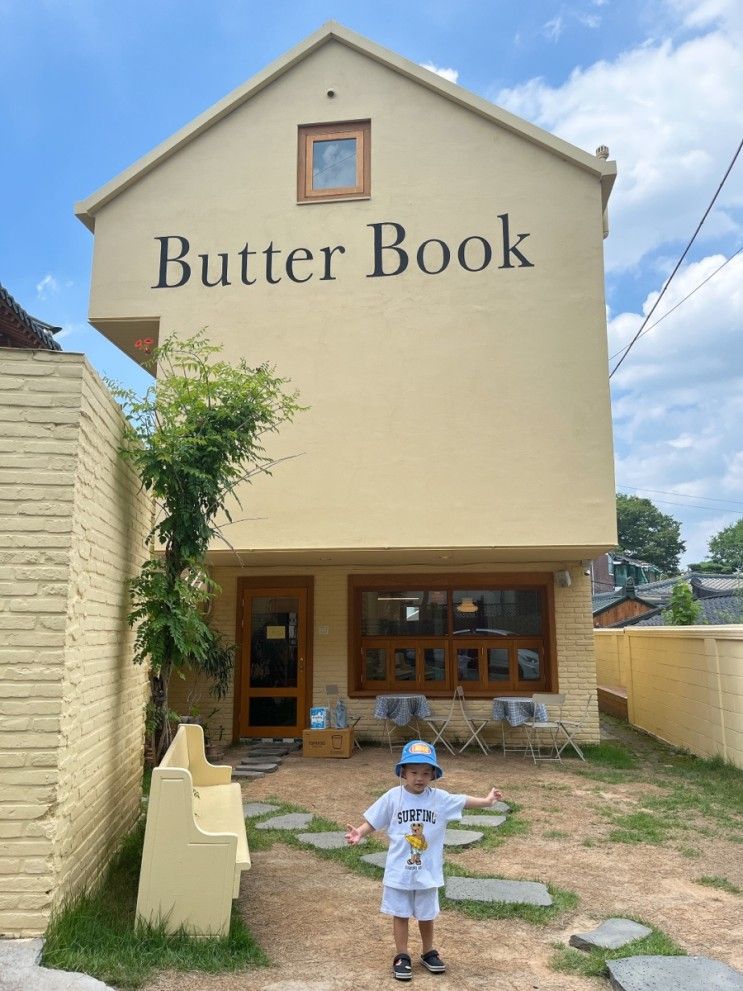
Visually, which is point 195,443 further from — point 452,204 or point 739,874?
point 452,204

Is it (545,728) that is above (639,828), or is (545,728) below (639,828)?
above

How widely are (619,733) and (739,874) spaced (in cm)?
786

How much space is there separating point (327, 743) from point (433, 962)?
646 cm

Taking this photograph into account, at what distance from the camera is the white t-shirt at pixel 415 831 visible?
3.73 m

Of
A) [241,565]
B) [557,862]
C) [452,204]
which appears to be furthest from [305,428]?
[557,862]

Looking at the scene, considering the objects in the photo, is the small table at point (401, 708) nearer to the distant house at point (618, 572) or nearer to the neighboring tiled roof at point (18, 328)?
the neighboring tiled roof at point (18, 328)

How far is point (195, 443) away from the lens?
17.7 ft

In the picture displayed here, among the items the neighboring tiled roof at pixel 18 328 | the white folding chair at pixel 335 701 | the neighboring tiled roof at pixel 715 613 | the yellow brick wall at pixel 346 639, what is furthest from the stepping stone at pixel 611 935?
the neighboring tiled roof at pixel 715 613

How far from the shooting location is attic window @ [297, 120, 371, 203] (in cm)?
991

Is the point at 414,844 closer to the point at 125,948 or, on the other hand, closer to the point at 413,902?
the point at 413,902

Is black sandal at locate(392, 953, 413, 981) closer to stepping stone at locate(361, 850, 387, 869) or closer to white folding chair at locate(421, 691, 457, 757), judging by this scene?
stepping stone at locate(361, 850, 387, 869)

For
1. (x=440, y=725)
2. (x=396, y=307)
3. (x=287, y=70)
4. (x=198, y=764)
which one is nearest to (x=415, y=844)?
(x=198, y=764)

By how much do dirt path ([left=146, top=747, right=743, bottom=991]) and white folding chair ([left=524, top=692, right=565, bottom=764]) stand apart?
203 centimetres

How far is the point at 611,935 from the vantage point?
413cm
